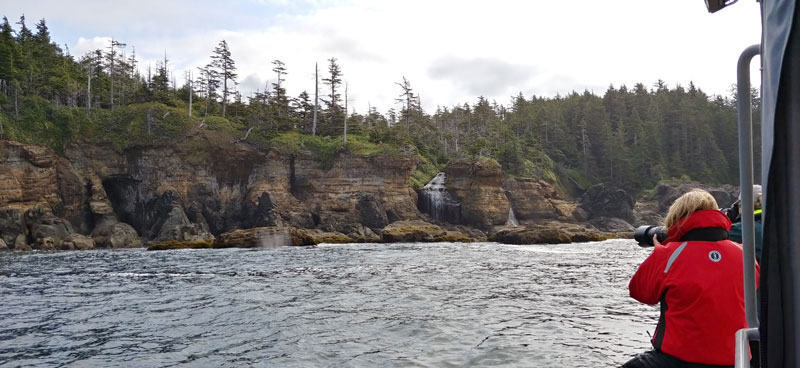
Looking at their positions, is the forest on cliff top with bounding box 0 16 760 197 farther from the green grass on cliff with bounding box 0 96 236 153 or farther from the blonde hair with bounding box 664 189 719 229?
the blonde hair with bounding box 664 189 719 229

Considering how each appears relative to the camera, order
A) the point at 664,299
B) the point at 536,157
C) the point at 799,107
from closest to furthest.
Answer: the point at 799,107
the point at 664,299
the point at 536,157

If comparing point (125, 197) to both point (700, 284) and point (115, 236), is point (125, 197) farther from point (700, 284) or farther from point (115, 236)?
point (700, 284)

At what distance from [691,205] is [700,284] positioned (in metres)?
0.52

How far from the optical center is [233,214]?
49438 millimetres

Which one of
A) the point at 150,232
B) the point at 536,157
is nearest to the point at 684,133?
the point at 536,157

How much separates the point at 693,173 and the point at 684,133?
33.2 feet

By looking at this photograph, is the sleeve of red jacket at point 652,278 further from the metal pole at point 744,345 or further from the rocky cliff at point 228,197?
the rocky cliff at point 228,197

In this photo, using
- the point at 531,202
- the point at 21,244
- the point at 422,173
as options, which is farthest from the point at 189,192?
Answer: the point at 531,202

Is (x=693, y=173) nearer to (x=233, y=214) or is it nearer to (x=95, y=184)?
(x=233, y=214)

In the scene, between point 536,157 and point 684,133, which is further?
point 684,133

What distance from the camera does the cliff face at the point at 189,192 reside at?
133 feet

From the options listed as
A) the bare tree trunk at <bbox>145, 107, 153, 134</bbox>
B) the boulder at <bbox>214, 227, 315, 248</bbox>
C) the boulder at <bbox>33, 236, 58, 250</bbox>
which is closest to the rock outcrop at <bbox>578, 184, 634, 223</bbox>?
the boulder at <bbox>214, 227, 315, 248</bbox>

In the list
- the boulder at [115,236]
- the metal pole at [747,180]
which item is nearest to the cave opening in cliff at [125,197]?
the boulder at [115,236]

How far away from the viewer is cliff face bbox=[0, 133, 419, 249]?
4059 cm
